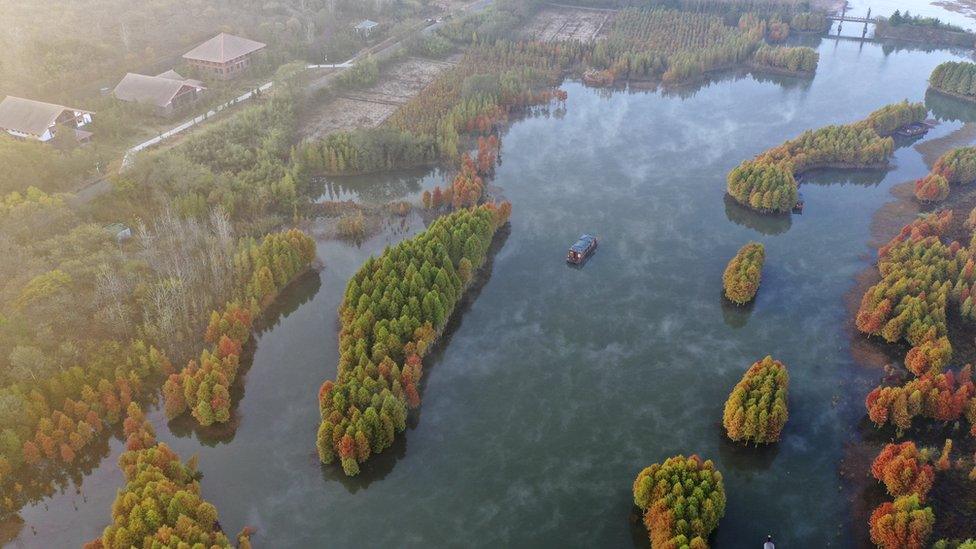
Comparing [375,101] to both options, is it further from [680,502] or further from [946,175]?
[680,502]

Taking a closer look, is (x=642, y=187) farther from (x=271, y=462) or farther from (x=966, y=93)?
(x=966, y=93)

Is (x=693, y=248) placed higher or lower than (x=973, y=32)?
lower

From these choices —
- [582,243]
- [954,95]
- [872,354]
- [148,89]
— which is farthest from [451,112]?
[954,95]

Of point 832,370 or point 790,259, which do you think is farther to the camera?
point 790,259

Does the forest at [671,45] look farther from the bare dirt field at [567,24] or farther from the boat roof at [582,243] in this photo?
the boat roof at [582,243]

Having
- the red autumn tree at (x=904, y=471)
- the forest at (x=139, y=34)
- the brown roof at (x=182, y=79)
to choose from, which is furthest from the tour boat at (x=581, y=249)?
the forest at (x=139, y=34)

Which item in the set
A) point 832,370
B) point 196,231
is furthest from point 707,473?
point 196,231
